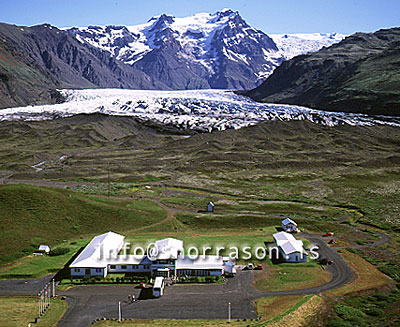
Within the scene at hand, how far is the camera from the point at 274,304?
48062 millimetres

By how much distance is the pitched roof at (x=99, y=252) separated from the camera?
56250 mm

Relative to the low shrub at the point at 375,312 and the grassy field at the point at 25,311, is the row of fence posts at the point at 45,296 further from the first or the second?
the low shrub at the point at 375,312

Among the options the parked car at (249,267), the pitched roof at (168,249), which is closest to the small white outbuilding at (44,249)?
the pitched roof at (168,249)

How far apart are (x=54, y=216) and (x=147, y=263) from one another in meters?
27.8

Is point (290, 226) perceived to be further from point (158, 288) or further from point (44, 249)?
point (44, 249)

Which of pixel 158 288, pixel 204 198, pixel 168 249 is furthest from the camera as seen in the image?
pixel 204 198

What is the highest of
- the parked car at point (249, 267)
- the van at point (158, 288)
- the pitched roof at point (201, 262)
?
the pitched roof at point (201, 262)

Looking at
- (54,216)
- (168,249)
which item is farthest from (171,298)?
(54,216)

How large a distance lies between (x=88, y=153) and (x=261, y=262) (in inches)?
5578

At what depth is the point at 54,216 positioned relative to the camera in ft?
250

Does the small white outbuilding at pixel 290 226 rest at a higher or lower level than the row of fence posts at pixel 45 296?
higher

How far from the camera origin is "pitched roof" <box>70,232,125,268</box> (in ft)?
185

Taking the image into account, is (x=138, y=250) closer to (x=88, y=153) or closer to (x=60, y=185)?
(x=60, y=185)

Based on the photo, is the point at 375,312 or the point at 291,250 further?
the point at 291,250
